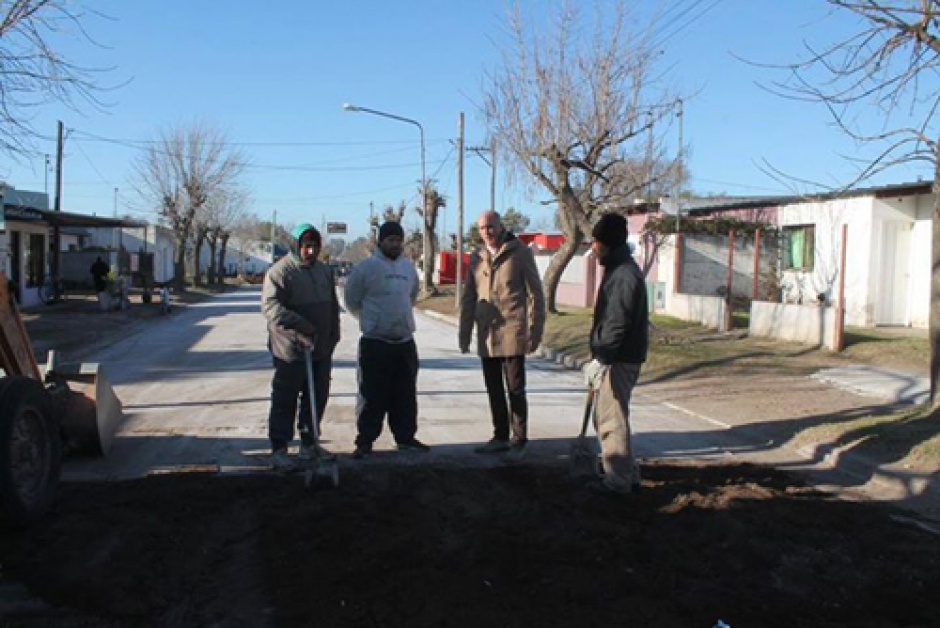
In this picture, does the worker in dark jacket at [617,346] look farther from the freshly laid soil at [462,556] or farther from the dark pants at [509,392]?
the dark pants at [509,392]

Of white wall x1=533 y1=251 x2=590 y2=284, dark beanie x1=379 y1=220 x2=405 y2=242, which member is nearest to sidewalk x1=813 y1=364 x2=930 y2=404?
dark beanie x1=379 y1=220 x2=405 y2=242

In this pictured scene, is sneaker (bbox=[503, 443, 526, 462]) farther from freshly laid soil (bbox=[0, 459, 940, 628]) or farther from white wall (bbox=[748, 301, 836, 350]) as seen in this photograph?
white wall (bbox=[748, 301, 836, 350])

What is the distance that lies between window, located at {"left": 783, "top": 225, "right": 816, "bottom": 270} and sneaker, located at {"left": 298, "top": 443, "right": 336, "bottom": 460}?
16.8 meters

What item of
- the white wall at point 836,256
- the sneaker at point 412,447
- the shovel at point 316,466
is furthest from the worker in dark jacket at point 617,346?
the white wall at point 836,256

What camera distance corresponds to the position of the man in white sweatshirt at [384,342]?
6488mm

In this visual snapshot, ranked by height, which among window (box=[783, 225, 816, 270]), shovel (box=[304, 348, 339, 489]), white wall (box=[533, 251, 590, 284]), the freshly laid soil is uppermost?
window (box=[783, 225, 816, 270])

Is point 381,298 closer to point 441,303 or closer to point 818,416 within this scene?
point 818,416

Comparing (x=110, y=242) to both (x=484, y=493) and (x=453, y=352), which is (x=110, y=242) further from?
(x=484, y=493)

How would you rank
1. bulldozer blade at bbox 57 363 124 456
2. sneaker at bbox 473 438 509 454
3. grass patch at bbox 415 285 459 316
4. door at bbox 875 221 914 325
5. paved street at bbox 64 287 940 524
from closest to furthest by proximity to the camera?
bulldozer blade at bbox 57 363 124 456, paved street at bbox 64 287 940 524, sneaker at bbox 473 438 509 454, door at bbox 875 221 914 325, grass patch at bbox 415 285 459 316

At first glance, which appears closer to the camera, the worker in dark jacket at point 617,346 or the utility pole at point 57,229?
the worker in dark jacket at point 617,346

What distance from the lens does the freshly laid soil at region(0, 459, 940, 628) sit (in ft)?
11.7

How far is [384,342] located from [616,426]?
2097mm

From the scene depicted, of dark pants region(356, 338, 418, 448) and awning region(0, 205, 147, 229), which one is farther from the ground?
awning region(0, 205, 147, 229)

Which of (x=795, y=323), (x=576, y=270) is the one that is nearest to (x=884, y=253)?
(x=795, y=323)
